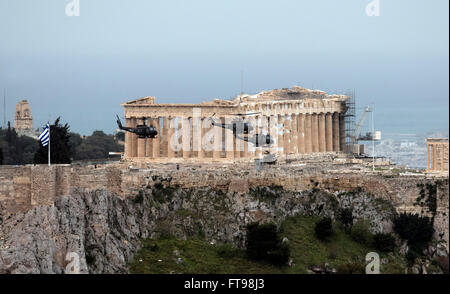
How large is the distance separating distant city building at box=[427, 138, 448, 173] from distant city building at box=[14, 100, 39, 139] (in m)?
71.7

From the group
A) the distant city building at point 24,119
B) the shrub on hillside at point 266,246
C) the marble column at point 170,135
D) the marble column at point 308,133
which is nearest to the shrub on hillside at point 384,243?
the shrub on hillside at point 266,246

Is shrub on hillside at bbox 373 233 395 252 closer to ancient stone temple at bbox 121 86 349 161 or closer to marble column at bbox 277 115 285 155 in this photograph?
ancient stone temple at bbox 121 86 349 161

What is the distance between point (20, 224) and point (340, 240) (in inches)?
949

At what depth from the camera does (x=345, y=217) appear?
10419cm

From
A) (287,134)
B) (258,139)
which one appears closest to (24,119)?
(287,134)

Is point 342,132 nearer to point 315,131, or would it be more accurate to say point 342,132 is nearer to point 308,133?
point 315,131

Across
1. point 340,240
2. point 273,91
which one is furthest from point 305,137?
point 340,240

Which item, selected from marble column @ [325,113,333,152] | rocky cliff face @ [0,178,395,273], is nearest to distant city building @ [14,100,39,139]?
marble column @ [325,113,333,152]

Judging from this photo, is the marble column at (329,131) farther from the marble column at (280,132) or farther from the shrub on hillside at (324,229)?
the shrub on hillside at (324,229)

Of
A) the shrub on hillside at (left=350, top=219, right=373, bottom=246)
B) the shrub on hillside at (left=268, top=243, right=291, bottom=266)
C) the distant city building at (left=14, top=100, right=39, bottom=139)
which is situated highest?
the distant city building at (left=14, top=100, right=39, bottom=139)

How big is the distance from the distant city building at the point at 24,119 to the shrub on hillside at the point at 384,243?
272ft

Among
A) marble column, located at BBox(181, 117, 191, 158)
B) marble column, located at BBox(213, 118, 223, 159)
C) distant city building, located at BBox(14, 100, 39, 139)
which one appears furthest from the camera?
distant city building, located at BBox(14, 100, 39, 139)

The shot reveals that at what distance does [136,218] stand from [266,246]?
8893mm

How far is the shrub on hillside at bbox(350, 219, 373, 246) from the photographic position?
10175 centimetres
